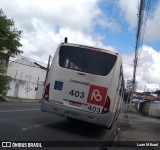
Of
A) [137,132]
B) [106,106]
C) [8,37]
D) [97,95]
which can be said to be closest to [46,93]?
[97,95]

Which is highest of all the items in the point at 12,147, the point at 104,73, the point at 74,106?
the point at 104,73

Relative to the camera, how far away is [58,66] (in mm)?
14414

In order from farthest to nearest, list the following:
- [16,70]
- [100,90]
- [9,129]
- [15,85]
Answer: [16,70]
[15,85]
[100,90]
[9,129]

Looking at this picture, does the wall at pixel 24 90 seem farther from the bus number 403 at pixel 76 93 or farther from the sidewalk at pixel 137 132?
the bus number 403 at pixel 76 93

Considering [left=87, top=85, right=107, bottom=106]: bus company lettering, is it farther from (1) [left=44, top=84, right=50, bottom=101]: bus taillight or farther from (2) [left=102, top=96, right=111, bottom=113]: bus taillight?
(1) [left=44, top=84, right=50, bottom=101]: bus taillight

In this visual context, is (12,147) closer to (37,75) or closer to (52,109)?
(52,109)

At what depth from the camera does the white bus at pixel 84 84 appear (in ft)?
45.2

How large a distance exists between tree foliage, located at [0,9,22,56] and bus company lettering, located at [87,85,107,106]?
49.3 feet

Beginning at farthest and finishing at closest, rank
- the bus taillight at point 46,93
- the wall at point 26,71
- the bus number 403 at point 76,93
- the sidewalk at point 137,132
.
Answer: the wall at point 26,71, the sidewalk at point 137,132, the bus taillight at point 46,93, the bus number 403 at point 76,93

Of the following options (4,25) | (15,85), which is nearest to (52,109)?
(4,25)

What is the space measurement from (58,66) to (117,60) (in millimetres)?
2219

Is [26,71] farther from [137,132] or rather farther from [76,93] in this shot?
[76,93]

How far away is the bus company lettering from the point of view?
1373 cm

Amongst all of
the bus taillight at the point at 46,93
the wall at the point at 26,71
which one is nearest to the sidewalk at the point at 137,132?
the bus taillight at the point at 46,93
